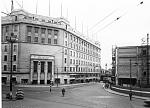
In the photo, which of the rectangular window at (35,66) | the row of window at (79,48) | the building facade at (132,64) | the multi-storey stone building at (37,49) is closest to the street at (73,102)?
the building facade at (132,64)

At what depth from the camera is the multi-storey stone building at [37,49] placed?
51.8 m

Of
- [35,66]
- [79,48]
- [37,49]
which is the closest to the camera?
[35,66]

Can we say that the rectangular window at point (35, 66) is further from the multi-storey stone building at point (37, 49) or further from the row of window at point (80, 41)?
the row of window at point (80, 41)

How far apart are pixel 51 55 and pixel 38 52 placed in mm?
4177

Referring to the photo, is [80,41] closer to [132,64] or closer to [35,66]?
[35,66]

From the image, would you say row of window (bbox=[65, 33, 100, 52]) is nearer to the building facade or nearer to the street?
the building facade

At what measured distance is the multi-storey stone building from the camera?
5178 centimetres

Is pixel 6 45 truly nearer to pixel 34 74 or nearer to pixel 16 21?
pixel 16 21

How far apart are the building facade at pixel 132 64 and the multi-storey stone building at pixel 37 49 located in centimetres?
1775

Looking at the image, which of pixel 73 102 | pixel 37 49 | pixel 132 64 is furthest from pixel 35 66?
pixel 73 102

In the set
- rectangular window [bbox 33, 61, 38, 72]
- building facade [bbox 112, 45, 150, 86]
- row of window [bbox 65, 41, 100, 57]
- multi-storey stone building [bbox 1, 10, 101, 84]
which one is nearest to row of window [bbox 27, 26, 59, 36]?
multi-storey stone building [bbox 1, 10, 101, 84]

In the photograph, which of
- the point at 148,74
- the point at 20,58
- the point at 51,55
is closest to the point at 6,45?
the point at 20,58

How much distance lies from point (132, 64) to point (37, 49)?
91.0 feet

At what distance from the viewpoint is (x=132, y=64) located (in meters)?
47.8
